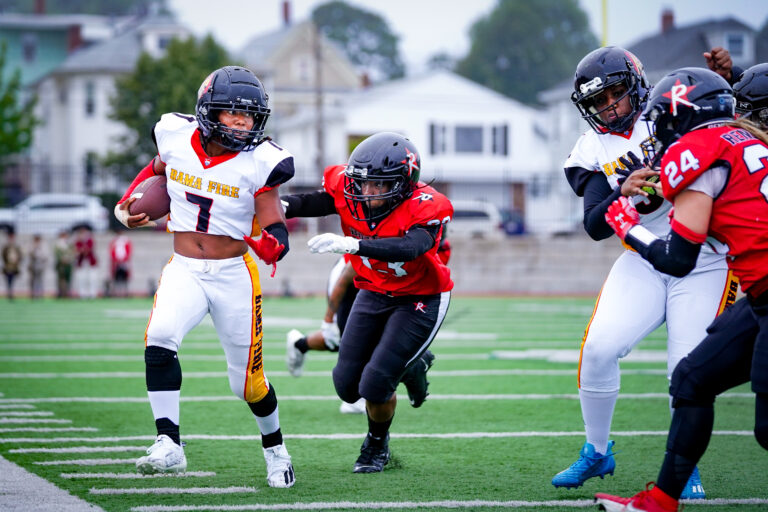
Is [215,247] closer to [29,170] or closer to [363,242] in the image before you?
[363,242]

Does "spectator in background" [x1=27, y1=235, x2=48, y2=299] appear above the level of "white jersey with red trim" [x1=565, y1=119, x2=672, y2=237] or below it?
below

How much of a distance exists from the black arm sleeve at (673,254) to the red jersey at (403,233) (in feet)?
4.47

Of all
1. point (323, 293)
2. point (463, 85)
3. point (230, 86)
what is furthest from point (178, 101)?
point (230, 86)

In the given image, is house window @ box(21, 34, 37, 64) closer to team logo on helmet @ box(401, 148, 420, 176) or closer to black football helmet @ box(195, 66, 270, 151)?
black football helmet @ box(195, 66, 270, 151)

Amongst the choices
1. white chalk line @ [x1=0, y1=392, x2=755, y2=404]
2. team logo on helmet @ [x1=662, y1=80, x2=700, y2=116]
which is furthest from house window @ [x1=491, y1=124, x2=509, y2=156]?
team logo on helmet @ [x1=662, y1=80, x2=700, y2=116]

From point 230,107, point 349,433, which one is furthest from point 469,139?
point 230,107

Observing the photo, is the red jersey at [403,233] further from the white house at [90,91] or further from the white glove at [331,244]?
the white house at [90,91]

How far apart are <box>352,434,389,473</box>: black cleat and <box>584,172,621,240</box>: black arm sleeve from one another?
156cm

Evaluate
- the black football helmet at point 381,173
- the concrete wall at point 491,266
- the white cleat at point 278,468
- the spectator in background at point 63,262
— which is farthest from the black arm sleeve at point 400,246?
the spectator in background at point 63,262

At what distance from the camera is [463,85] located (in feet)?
136

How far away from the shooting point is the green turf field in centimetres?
447

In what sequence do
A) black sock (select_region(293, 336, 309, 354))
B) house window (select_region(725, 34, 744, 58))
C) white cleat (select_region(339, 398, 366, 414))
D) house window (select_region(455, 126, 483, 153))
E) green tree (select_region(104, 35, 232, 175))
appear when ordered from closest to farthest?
white cleat (select_region(339, 398, 366, 414))
black sock (select_region(293, 336, 309, 354))
house window (select_region(725, 34, 744, 58))
green tree (select_region(104, 35, 232, 175))
house window (select_region(455, 126, 483, 153))

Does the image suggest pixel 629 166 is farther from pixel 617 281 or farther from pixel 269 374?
pixel 269 374

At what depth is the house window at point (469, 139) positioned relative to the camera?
134ft
